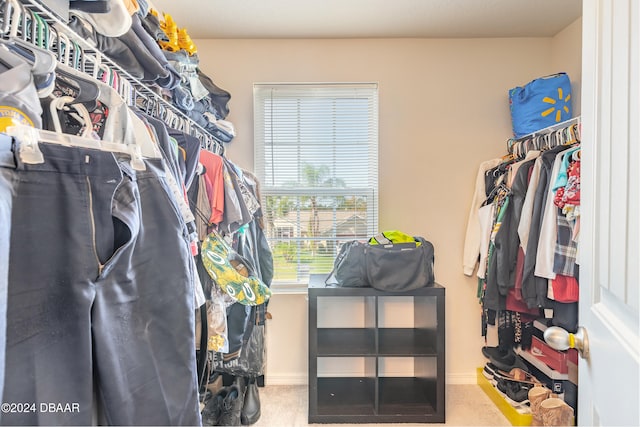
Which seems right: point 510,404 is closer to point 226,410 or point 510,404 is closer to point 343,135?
point 226,410

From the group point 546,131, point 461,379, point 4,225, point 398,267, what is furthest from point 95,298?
point 461,379

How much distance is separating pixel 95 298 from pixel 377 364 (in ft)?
5.32

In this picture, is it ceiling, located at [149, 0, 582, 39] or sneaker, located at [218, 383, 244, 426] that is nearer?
sneaker, located at [218, 383, 244, 426]

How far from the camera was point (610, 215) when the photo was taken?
561 millimetres

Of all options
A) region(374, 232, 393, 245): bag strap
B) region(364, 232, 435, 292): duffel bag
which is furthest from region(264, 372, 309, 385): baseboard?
region(374, 232, 393, 245): bag strap

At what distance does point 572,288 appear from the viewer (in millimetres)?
1542

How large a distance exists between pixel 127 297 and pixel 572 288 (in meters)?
1.84

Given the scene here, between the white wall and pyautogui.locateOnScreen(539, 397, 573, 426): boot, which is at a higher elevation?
the white wall

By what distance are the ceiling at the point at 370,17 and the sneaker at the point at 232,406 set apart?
2.28m

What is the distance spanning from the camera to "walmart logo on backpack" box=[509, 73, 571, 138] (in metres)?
1.91

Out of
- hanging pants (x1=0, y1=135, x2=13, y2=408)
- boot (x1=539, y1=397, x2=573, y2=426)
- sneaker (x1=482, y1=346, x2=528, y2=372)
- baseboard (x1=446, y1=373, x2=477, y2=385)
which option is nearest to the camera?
hanging pants (x1=0, y1=135, x2=13, y2=408)

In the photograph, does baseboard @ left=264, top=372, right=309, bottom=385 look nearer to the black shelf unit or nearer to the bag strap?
the black shelf unit

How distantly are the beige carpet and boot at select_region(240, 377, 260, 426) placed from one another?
0.05 metres

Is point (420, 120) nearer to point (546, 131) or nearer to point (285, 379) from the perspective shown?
point (546, 131)
